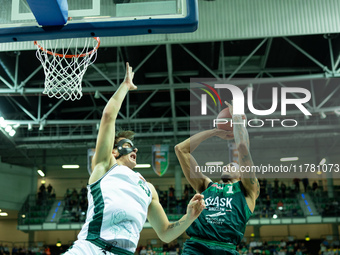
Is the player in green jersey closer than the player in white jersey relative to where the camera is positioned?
No

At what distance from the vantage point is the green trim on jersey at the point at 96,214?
3.66 meters

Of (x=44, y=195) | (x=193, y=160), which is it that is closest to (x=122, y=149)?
(x=193, y=160)

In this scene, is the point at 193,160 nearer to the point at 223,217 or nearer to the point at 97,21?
the point at 223,217

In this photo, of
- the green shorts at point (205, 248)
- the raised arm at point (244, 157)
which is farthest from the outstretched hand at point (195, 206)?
the raised arm at point (244, 157)

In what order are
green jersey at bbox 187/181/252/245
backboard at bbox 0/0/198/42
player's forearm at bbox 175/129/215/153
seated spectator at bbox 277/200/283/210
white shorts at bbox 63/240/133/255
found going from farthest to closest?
seated spectator at bbox 277/200/283/210
player's forearm at bbox 175/129/215/153
green jersey at bbox 187/181/252/245
backboard at bbox 0/0/198/42
white shorts at bbox 63/240/133/255

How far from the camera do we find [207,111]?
2084 cm

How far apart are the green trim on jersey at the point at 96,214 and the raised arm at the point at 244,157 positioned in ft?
6.89

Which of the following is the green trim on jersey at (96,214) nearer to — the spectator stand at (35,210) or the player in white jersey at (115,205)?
the player in white jersey at (115,205)

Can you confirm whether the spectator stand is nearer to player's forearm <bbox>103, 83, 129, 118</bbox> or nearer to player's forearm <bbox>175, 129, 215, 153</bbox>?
player's forearm <bbox>175, 129, 215, 153</bbox>

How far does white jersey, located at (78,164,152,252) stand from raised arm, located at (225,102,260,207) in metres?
1.77

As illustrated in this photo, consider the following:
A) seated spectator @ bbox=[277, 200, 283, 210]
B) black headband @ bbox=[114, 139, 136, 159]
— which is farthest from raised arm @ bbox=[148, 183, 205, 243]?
seated spectator @ bbox=[277, 200, 283, 210]

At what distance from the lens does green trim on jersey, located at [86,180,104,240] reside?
366 centimetres

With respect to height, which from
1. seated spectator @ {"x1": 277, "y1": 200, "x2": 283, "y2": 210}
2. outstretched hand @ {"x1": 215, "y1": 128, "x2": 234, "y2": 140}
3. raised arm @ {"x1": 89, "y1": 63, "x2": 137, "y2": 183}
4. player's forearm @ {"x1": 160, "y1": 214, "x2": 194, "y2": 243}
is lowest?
player's forearm @ {"x1": 160, "y1": 214, "x2": 194, "y2": 243}

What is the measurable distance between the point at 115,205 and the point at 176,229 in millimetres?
718
